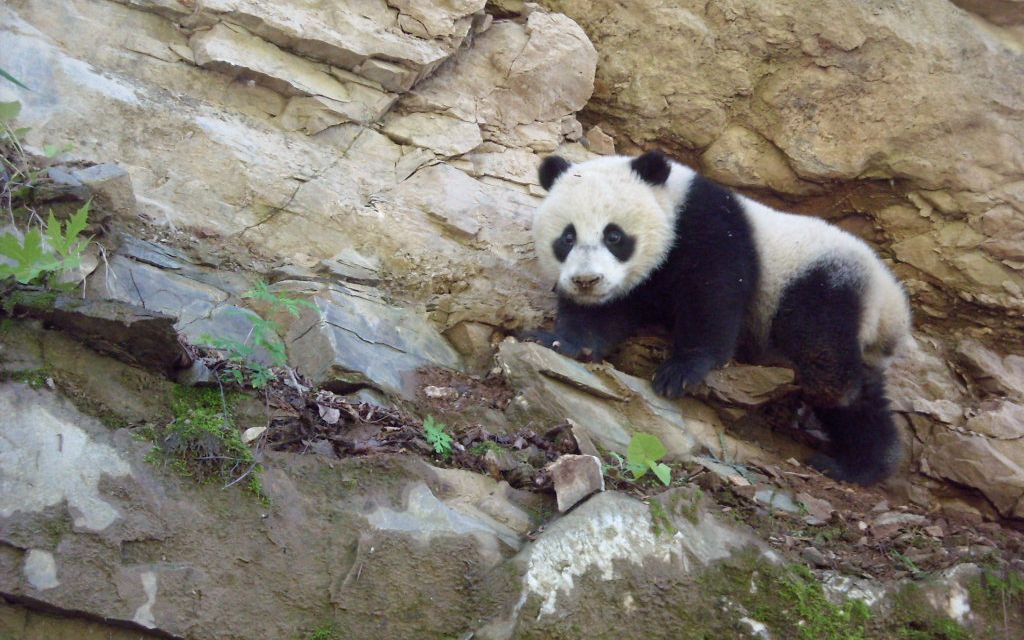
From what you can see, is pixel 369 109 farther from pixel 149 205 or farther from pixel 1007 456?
pixel 1007 456

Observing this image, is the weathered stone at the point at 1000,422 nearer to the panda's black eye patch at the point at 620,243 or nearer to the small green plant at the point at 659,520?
the panda's black eye patch at the point at 620,243

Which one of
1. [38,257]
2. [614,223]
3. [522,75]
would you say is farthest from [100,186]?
[522,75]

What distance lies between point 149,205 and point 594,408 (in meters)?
2.81

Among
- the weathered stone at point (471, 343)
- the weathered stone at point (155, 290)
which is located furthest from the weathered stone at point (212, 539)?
the weathered stone at point (471, 343)

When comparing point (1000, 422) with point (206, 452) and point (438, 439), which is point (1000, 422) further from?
point (206, 452)

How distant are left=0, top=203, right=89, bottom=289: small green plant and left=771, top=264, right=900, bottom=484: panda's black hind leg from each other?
4311mm

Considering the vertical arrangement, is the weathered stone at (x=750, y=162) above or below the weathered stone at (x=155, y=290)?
above

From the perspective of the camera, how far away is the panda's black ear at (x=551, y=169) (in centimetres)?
624

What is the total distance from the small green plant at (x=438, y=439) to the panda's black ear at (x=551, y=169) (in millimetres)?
2825

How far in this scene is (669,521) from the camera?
11.7ft

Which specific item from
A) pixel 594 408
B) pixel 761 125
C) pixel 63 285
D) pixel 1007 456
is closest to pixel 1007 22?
pixel 761 125

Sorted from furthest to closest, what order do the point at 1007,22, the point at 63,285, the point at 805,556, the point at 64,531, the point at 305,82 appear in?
1. the point at 1007,22
2. the point at 305,82
3. the point at 805,556
4. the point at 63,285
5. the point at 64,531

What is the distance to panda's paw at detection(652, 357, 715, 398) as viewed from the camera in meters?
5.43

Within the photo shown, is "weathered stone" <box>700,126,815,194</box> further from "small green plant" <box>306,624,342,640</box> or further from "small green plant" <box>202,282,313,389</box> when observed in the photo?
"small green plant" <box>306,624,342,640</box>
